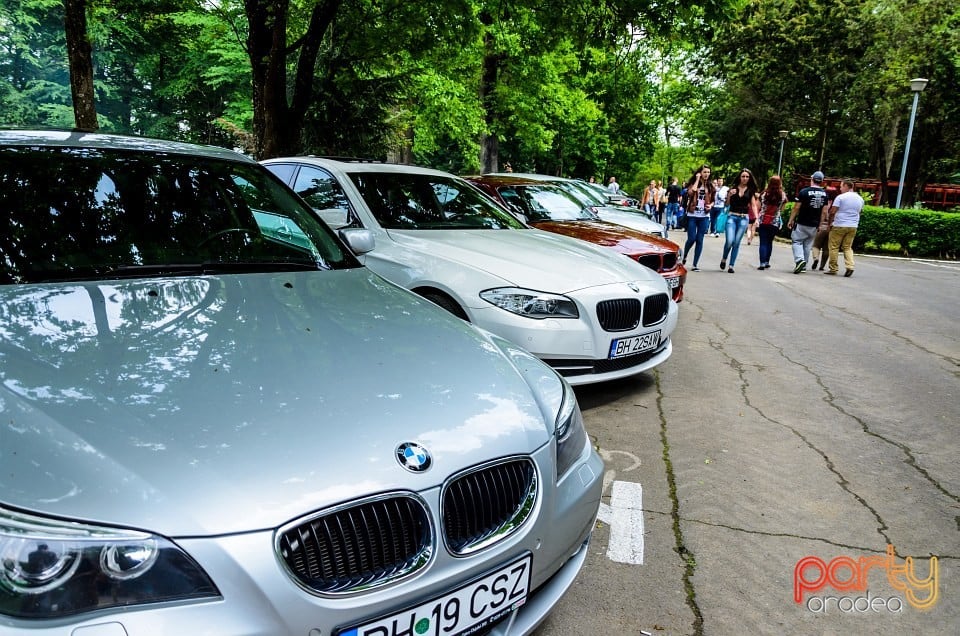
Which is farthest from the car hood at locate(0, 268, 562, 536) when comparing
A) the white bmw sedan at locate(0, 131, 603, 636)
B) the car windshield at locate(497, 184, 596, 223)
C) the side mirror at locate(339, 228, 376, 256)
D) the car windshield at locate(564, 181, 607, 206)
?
the car windshield at locate(564, 181, 607, 206)

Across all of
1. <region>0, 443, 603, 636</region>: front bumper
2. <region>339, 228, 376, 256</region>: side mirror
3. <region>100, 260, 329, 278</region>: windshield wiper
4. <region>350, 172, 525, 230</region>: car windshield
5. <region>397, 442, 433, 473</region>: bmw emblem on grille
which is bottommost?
<region>0, 443, 603, 636</region>: front bumper

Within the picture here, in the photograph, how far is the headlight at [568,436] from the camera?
80.0 inches

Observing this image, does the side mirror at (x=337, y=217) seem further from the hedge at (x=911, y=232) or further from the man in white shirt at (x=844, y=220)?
the hedge at (x=911, y=232)

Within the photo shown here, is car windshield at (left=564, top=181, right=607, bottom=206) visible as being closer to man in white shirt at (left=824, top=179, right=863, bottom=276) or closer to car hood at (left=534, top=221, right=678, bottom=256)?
car hood at (left=534, top=221, right=678, bottom=256)

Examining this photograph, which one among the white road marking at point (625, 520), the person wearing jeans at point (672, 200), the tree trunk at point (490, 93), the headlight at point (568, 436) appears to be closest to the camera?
the headlight at point (568, 436)

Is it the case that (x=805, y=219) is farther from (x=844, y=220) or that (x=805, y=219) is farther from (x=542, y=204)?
(x=542, y=204)

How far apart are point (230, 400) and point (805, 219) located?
41.2 ft

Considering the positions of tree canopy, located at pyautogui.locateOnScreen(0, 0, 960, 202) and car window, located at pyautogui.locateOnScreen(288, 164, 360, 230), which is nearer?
car window, located at pyautogui.locateOnScreen(288, 164, 360, 230)

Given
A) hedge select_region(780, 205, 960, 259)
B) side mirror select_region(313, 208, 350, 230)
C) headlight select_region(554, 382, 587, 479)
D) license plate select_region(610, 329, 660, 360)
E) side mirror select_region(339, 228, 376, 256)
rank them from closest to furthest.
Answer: headlight select_region(554, 382, 587, 479), side mirror select_region(339, 228, 376, 256), license plate select_region(610, 329, 660, 360), side mirror select_region(313, 208, 350, 230), hedge select_region(780, 205, 960, 259)

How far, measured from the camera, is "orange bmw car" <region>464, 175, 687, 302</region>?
6.79m

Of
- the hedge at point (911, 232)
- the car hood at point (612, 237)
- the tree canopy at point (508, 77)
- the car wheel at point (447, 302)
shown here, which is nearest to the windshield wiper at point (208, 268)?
the car wheel at point (447, 302)

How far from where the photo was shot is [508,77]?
59.3ft

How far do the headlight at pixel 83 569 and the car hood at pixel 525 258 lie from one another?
9.69ft

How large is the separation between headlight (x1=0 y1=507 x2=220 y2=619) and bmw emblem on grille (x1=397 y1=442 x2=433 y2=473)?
50cm
